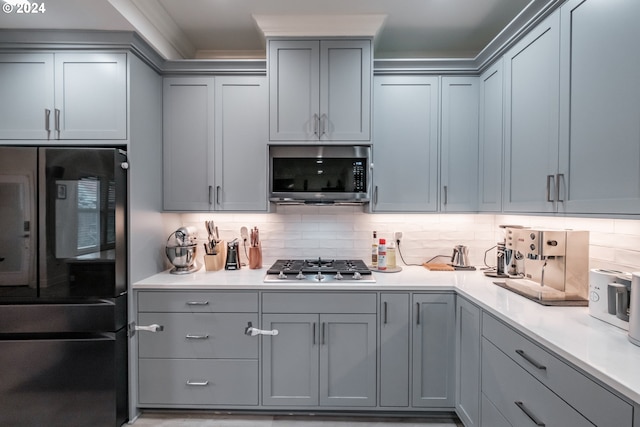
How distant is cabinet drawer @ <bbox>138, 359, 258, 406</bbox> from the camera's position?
6.69 feet

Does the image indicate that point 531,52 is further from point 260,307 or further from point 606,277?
point 260,307

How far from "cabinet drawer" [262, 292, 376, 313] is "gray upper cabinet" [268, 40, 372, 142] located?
1.11 meters

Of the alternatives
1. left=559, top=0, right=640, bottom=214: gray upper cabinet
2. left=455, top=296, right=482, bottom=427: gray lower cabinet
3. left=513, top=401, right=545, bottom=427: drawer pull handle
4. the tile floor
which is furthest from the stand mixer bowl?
left=559, top=0, right=640, bottom=214: gray upper cabinet

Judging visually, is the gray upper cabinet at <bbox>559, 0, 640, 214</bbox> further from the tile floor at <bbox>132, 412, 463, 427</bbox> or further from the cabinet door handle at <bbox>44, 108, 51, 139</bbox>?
the cabinet door handle at <bbox>44, 108, 51, 139</bbox>

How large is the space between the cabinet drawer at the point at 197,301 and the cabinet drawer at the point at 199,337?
0.03 metres

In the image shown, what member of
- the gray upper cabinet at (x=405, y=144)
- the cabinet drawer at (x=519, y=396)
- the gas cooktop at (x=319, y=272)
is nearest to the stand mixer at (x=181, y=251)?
the gas cooktop at (x=319, y=272)

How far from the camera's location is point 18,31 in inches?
74.7

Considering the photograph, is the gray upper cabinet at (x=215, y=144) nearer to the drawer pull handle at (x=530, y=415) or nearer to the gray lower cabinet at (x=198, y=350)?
the gray lower cabinet at (x=198, y=350)

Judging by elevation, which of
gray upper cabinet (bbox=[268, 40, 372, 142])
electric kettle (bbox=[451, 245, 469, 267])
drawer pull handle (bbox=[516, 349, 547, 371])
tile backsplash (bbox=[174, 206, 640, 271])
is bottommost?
drawer pull handle (bbox=[516, 349, 547, 371])

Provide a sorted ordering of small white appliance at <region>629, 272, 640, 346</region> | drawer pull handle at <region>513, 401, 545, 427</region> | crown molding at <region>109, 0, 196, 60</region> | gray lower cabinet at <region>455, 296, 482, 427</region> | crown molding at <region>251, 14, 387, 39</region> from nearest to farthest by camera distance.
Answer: small white appliance at <region>629, 272, 640, 346</region> < drawer pull handle at <region>513, 401, 545, 427</region> < gray lower cabinet at <region>455, 296, 482, 427</region> < crown molding at <region>109, 0, 196, 60</region> < crown molding at <region>251, 14, 387, 39</region>

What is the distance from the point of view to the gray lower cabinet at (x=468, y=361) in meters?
1.73

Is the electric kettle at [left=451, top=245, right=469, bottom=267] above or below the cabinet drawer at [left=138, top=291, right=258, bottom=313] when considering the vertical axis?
above

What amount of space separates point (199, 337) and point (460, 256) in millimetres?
2041

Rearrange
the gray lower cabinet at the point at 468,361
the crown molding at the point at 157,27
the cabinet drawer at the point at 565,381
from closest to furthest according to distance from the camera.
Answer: the cabinet drawer at the point at 565,381 → the gray lower cabinet at the point at 468,361 → the crown molding at the point at 157,27
